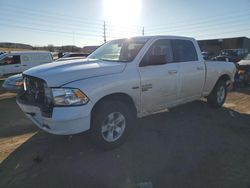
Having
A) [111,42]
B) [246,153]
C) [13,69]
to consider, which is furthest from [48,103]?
[13,69]

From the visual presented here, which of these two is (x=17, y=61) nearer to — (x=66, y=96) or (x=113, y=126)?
(x=113, y=126)

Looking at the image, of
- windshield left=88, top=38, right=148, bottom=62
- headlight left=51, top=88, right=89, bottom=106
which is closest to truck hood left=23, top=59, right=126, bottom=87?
headlight left=51, top=88, right=89, bottom=106

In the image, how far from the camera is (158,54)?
15.5ft

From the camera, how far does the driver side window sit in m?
4.32

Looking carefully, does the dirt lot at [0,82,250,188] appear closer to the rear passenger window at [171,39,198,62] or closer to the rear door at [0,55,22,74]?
the rear passenger window at [171,39,198,62]

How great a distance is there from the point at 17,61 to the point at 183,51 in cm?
1297

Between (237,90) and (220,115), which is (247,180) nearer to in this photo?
(220,115)

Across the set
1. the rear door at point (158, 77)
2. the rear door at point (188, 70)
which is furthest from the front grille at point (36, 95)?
the rear door at point (188, 70)

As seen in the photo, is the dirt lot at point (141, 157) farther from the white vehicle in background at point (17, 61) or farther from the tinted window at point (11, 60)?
the tinted window at point (11, 60)

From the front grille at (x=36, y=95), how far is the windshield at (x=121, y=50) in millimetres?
1494

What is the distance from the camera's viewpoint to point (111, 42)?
543 centimetres

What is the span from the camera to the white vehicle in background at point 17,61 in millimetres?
15003

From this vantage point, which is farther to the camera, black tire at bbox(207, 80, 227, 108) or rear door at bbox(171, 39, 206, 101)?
black tire at bbox(207, 80, 227, 108)

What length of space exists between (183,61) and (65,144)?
10.1 ft
